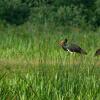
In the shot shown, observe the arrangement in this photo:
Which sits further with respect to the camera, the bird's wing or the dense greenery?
the dense greenery

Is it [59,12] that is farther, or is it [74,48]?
[59,12]

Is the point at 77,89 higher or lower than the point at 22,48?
higher

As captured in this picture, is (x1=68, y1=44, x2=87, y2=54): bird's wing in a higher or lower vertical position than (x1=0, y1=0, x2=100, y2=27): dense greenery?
higher

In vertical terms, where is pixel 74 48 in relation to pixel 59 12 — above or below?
above

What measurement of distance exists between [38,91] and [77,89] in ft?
1.57

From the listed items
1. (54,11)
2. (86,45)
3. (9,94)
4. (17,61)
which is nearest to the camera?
(9,94)

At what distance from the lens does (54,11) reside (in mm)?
27812

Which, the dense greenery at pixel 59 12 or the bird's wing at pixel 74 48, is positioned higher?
the bird's wing at pixel 74 48

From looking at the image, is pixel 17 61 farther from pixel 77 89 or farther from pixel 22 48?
pixel 77 89

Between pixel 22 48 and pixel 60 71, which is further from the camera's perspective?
pixel 22 48

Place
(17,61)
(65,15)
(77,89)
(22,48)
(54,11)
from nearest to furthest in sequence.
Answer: (77,89)
(17,61)
(22,48)
(65,15)
(54,11)

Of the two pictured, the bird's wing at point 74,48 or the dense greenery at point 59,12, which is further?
the dense greenery at point 59,12

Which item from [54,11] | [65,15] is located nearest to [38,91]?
[65,15]

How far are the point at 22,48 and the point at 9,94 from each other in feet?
25.6
